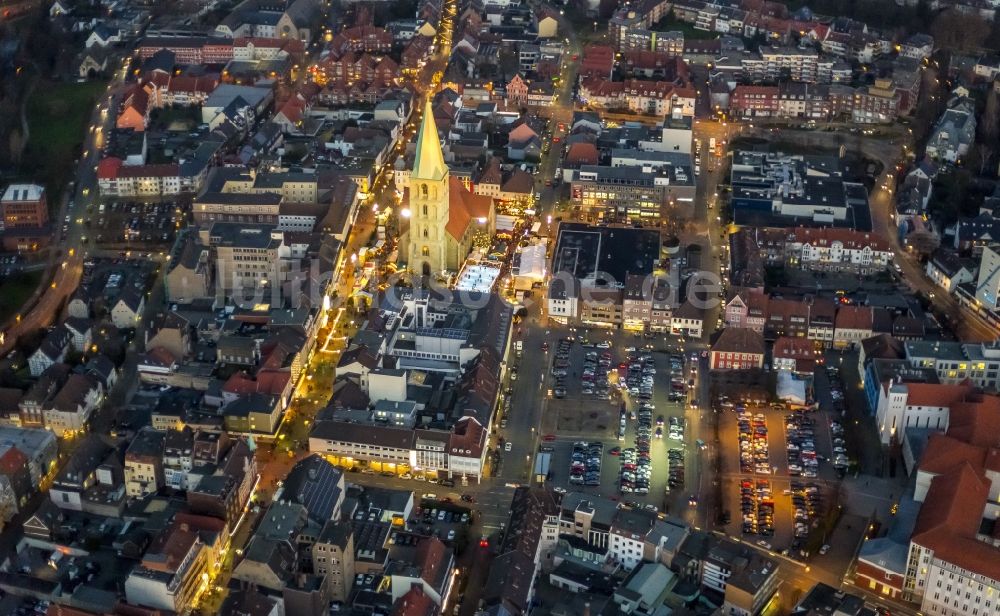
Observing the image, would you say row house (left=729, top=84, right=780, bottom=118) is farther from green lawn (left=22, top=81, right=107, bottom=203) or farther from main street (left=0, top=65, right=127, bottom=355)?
green lawn (left=22, top=81, right=107, bottom=203)

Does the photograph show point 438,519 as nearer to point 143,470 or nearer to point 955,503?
point 143,470

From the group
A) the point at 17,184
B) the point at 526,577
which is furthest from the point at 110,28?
the point at 526,577

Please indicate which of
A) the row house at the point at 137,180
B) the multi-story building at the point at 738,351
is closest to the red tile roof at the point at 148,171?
the row house at the point at 137,180

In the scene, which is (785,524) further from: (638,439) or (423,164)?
(423,164)

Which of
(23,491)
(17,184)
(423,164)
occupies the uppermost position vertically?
(423,164)

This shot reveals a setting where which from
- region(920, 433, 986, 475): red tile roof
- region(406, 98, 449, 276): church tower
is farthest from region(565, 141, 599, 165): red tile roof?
region(920, 433, 986, 475): red tile roof
